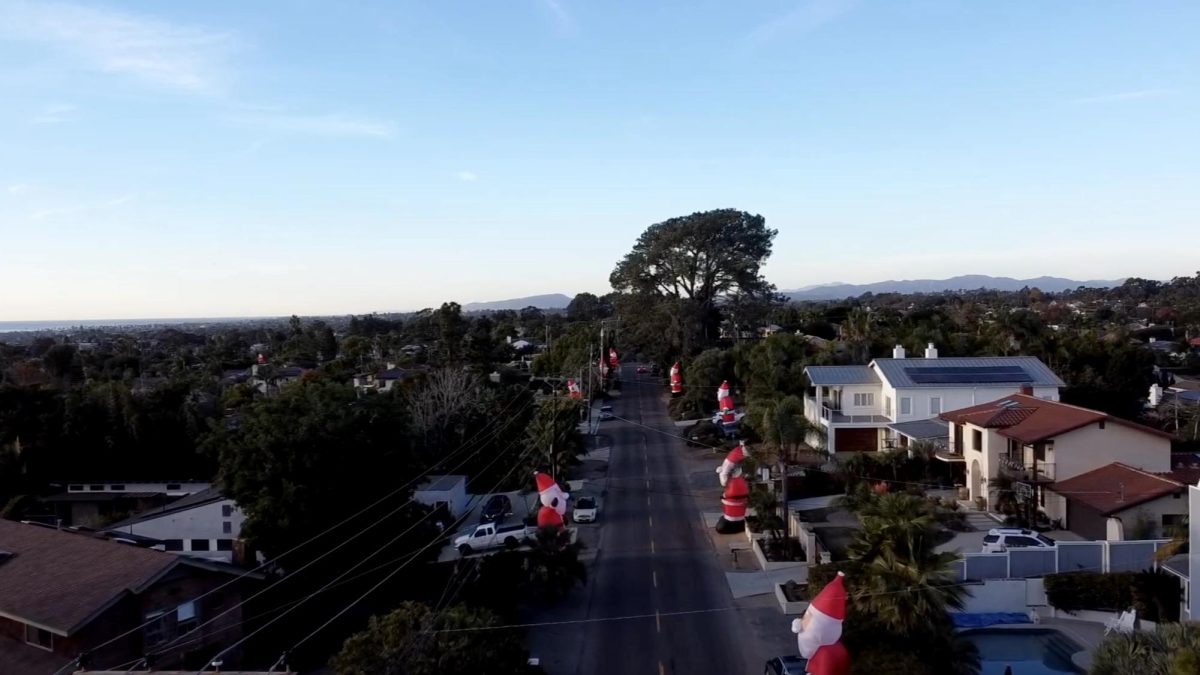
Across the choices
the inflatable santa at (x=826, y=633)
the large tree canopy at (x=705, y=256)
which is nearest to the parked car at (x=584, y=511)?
the inflatable santa at (x=826, y=633)

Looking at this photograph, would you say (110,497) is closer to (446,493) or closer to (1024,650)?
(446,493)

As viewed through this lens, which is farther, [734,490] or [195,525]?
[195,525]

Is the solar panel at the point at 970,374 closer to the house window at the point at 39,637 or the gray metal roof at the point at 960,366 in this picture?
Answer: the gray metal roof at the point at 960,366

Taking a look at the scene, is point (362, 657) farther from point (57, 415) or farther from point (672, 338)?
point (672, 338)

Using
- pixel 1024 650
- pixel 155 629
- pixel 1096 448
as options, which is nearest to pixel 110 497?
pixel 155 629

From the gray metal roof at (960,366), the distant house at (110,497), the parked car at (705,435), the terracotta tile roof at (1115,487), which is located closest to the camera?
the terracotta tile roof at (1115,487)

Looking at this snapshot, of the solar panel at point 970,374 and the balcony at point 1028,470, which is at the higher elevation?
Result: the solar panel at point 970,374
